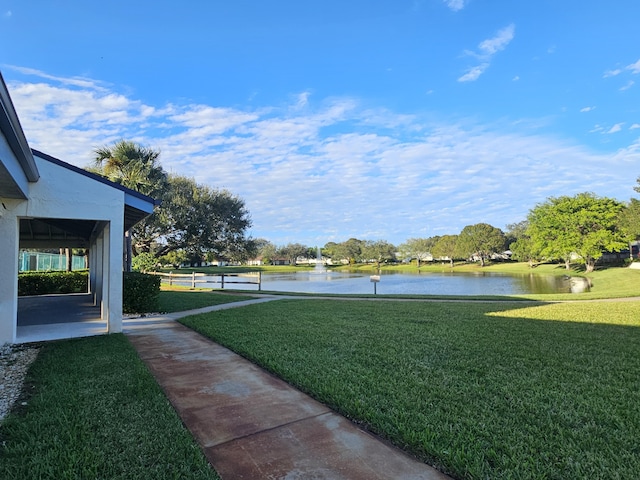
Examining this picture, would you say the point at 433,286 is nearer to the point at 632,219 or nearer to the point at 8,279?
the point at 8,279

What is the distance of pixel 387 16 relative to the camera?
35.6 feet

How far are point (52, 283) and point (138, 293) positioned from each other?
8.87 m

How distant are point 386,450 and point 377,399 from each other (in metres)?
0.83

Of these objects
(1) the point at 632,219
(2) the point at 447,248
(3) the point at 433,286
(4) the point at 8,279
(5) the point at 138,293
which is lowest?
(3) the point at 433,286

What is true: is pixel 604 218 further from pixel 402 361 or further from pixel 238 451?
pixel 238 451

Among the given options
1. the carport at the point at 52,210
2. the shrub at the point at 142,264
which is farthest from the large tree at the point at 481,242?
the carport at the point at 52,210

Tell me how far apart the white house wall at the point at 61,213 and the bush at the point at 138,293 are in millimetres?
2470

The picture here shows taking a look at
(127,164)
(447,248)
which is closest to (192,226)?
(127,164)

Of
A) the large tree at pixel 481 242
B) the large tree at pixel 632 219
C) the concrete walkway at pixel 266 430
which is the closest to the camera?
the concrete walkway at pixel 266 430

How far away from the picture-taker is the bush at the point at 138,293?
9.48 meters

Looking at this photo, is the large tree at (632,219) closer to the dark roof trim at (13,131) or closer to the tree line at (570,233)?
the tree line at (570,233)

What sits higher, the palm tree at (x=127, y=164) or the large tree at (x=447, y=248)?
the palm tree at (x=127, y=164)

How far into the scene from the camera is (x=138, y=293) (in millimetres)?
9609

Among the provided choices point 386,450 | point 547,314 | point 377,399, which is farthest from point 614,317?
point 386,450
